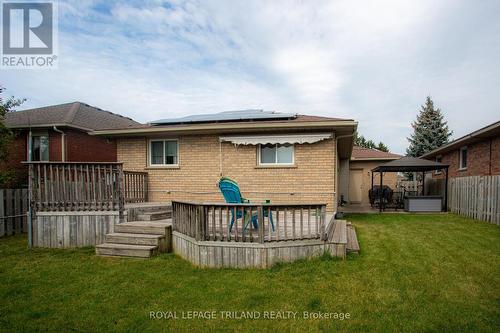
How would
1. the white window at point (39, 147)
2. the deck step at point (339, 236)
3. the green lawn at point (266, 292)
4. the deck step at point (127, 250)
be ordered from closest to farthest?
the green lawn at point (266, 292) → the deck step at point (339, 236) → the deck step at point (127, 250) → the white window at point (39, 147)

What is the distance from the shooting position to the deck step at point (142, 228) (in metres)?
5.91

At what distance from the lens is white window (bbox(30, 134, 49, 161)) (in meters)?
13.3

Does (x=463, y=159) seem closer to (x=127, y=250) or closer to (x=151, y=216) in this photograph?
(x=151, y=216)

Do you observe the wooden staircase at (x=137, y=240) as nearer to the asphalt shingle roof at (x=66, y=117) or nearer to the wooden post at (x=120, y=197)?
the wooden post at (x=120, y=197)

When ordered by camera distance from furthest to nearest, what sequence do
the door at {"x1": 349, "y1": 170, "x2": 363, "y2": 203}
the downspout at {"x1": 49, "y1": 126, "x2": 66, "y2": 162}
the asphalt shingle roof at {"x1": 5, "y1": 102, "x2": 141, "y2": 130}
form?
1. the door at {"x1": 349, "y1": 170, "x2": 363, "y2": 203}
2. the asphalt shingle roof at {"x1": 5, "y1": 102, "x2": 141, "y2": 130}
3. the downspout at {"x1": 49, "y1": 126, "x2": 66, "y2": 162}

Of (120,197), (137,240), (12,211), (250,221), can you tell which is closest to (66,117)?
(12,211)

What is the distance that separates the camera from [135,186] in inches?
374

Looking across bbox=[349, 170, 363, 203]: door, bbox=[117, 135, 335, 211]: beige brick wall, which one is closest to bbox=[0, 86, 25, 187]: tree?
bbox=[117, 135, 335, 211]: beige brick wall

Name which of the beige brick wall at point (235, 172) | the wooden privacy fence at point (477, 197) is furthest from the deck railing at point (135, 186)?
the wooden privacy fence at point (477, 197)

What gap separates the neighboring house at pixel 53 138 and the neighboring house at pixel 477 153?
50.3 feet

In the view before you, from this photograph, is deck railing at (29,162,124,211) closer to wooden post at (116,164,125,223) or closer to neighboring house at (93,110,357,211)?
wooden post at (116,164,125,223)

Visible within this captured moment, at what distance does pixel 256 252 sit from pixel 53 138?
43.5ft

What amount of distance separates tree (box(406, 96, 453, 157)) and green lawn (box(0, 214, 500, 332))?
2862cm

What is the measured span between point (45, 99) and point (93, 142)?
39.3 feet
